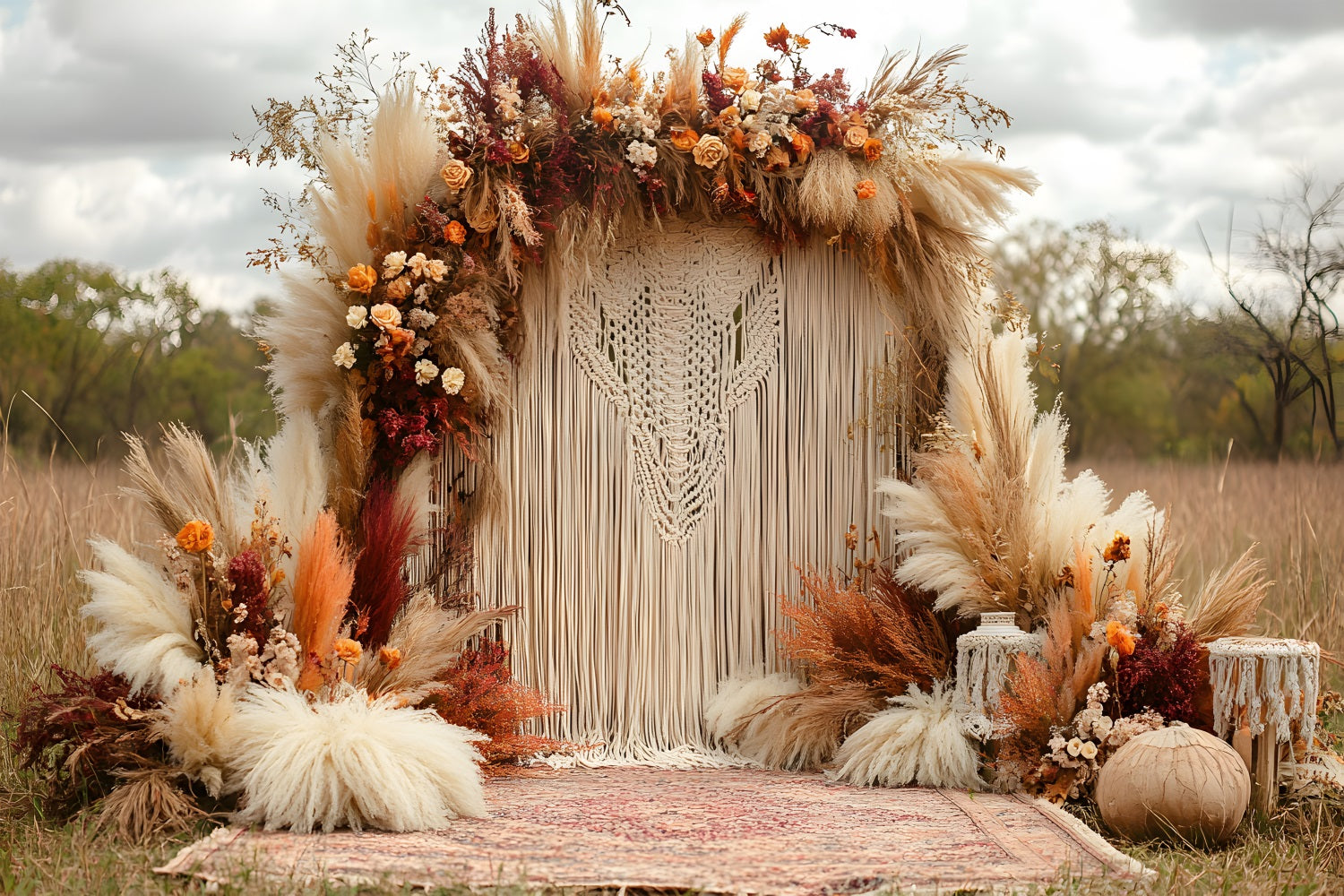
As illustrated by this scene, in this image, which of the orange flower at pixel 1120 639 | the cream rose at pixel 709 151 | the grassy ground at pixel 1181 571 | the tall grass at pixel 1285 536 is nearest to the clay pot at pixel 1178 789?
the grassy ground at pixel 1181 571

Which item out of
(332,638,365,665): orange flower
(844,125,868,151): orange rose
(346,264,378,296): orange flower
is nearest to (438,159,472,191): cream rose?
(346,264,378,296): orange flower

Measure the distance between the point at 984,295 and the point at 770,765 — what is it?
1.79 metres

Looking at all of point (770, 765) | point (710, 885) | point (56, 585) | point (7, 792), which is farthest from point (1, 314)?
point (710, 885)

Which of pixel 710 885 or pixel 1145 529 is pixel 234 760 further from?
pixel 1145 529

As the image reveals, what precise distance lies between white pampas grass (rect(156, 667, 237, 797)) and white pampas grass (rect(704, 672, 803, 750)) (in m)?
1.63

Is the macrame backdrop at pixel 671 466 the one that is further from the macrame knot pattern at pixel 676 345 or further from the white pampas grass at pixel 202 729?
the white pampas grass at pixel 202 729

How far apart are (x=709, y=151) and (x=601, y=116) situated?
0.37m

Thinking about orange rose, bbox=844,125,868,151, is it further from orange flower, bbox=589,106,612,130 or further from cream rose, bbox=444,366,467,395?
cream rose, bbox=444,366,467,395

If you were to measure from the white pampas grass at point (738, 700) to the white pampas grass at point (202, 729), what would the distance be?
1.63m

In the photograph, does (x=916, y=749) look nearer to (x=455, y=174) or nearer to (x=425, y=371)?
(x=425, y=371)

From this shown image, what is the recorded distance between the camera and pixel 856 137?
12.7 ft

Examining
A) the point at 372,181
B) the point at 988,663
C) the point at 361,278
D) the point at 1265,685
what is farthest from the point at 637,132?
the point at 1265,685

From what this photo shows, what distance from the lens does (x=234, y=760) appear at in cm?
289

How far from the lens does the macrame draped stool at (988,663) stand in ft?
11.3
